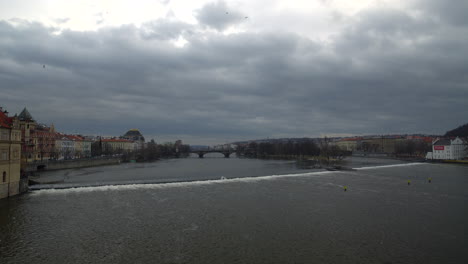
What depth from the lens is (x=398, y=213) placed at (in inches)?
724

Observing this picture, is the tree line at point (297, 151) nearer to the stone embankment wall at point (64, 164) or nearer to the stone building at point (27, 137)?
the stone embankment wall at point (64, 164)

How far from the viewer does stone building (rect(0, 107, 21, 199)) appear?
20.1 meters

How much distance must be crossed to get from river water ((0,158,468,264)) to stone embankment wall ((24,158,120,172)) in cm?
1983

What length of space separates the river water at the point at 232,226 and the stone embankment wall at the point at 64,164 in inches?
781

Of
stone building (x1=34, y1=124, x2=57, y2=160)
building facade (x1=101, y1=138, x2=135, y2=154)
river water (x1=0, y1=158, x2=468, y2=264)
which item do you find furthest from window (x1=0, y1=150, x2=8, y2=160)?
building facade (x1=101, y1=138, x2=135, y2=154)

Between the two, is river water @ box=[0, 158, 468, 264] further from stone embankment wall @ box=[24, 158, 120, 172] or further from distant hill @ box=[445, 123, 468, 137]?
distant hill @ box=[445, 123, 468, 137]

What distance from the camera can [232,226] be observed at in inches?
611

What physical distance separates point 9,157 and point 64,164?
93.1ft

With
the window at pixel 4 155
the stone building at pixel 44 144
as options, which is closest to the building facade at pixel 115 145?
the stone building at pixel 44 144

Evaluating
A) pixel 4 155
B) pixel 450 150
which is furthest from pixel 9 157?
pixel 450 150

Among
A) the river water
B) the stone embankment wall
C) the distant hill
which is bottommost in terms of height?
the river water

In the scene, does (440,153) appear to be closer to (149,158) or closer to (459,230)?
(459,230)

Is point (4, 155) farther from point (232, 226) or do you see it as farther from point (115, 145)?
point (115, 145)

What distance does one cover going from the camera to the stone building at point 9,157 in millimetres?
20089
